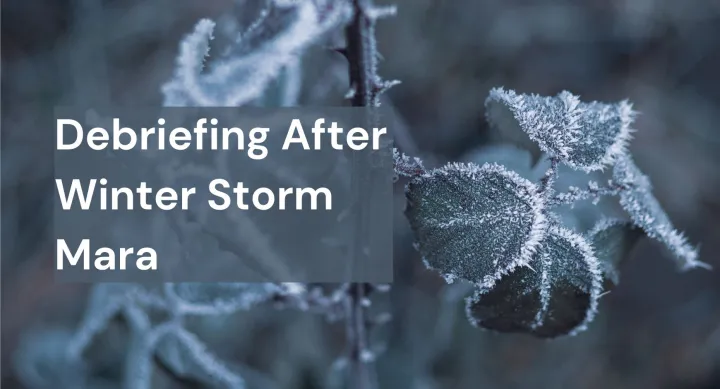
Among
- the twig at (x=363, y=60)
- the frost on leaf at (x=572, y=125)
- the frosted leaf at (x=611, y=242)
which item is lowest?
the frosted leaf at (x=611, y=242)

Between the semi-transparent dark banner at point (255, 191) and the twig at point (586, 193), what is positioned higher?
the semi-transparent dark banner at point (255, 191)

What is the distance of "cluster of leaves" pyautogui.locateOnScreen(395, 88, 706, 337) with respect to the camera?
539 millimetres

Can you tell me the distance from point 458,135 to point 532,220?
76 cm

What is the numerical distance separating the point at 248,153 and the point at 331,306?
0.20 metres

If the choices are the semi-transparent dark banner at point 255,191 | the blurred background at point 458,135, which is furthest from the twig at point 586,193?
the blurred background at point 458,135

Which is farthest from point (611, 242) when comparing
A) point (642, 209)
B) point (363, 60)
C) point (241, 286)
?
point (241, 286)

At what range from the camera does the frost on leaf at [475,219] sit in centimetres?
54

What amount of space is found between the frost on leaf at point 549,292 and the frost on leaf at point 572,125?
60 mm

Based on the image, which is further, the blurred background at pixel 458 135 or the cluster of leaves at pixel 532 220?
the blurred background at pixel 458 135

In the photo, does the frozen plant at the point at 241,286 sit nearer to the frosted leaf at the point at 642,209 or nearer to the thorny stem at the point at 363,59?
the thorny stem at the point at 363,59

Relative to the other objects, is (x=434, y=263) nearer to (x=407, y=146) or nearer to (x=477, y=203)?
(x=477, y=203)

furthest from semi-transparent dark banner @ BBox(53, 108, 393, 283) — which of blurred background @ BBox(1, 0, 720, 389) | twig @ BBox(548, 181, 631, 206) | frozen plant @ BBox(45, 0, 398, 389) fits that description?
blurred background @ BBox(1, 0, 720, 389)

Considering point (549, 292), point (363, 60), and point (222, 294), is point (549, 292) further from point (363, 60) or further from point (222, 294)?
point (222, 294)

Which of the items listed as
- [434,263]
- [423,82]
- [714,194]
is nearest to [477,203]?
[434,263]
